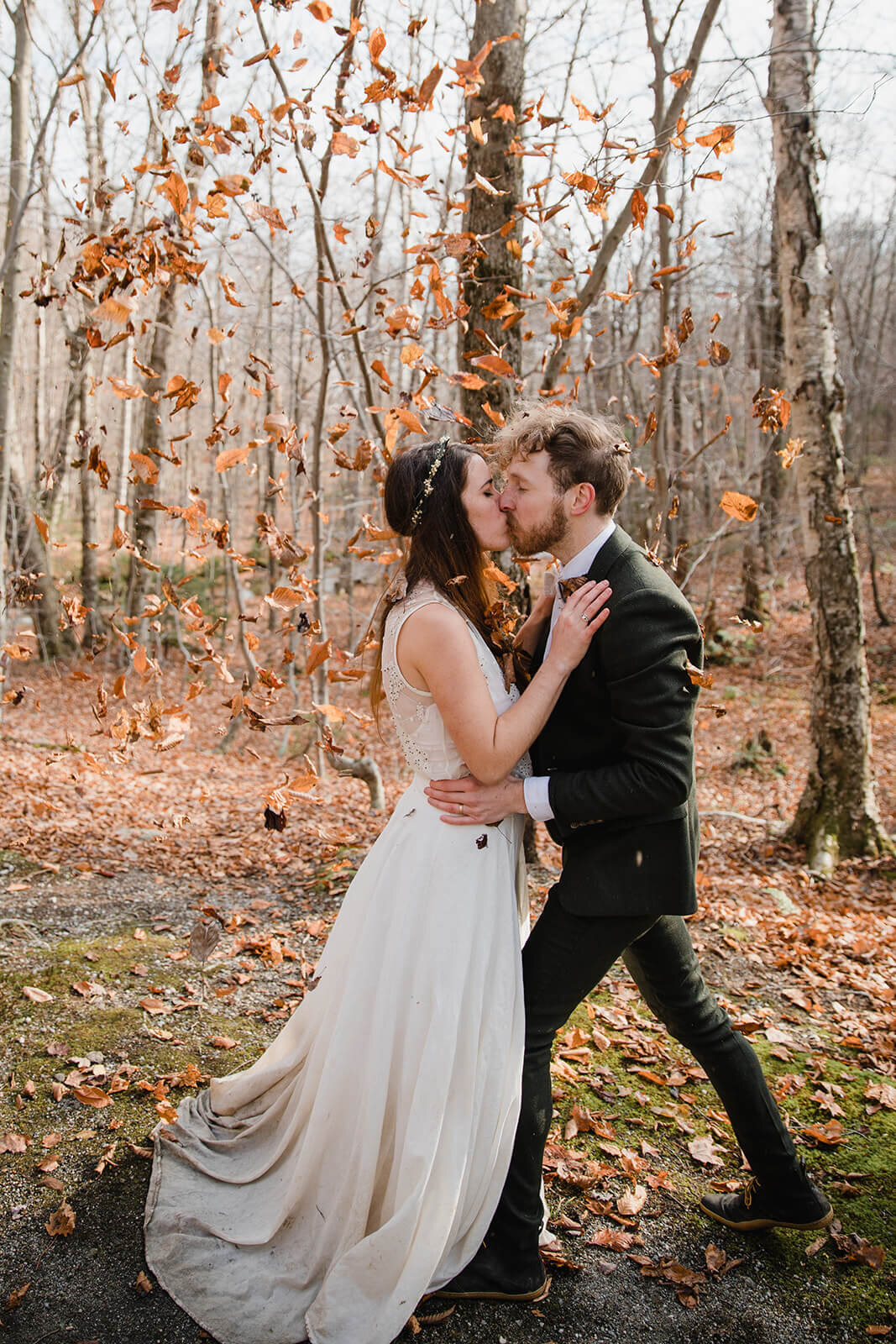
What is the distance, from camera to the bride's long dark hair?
2.73 m

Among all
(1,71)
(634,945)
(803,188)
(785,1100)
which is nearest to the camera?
(634,945)

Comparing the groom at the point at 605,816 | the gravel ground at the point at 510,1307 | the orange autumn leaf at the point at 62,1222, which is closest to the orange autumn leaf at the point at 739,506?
the groom at the point at 605,816

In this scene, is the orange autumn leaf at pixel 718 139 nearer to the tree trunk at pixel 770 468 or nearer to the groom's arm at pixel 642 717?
the groom's arm at pixel 642 717

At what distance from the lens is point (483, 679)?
2555mm

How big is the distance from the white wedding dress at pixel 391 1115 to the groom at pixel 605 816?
4.1 inches

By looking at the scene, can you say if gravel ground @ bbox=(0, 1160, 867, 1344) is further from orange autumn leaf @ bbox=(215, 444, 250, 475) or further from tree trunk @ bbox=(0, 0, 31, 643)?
tree trunk @ bbox=(0, 0, 31, 643)

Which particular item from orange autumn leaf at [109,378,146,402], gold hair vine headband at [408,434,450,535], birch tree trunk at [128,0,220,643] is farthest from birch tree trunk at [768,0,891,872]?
birch tree trunk at [128,0,220,643]

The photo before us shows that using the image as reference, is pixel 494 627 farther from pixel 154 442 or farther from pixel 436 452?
pixel 154 442

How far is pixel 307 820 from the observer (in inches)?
315

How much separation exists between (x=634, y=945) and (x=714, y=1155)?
1107 mm

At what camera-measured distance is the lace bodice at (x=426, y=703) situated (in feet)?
8.79

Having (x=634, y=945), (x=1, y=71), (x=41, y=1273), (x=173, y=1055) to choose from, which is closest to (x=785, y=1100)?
(x=634, y=945)

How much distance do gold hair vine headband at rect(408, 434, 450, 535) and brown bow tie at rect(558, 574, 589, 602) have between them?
488 mm

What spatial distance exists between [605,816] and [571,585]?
0.65 metres
